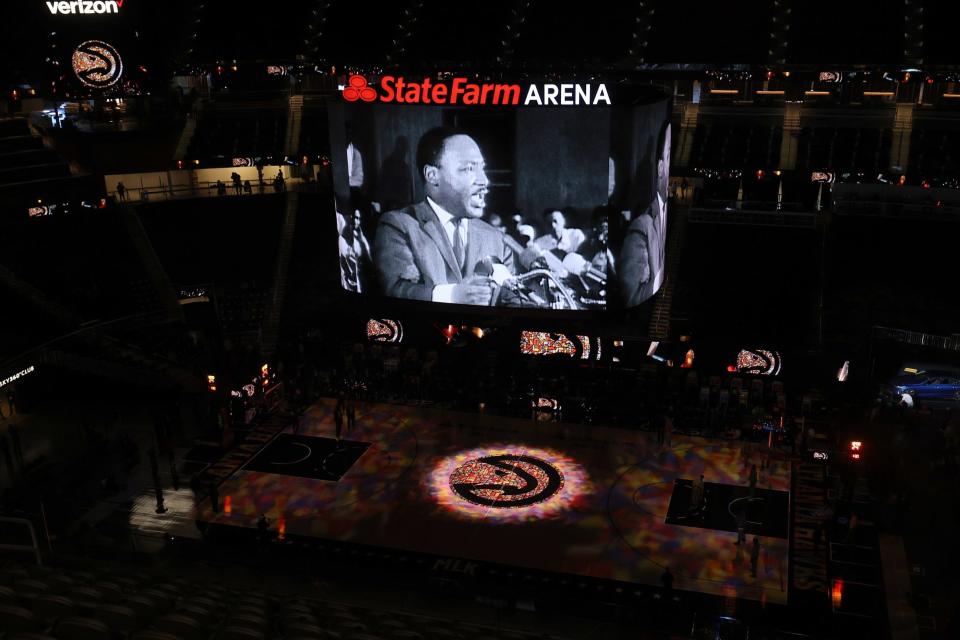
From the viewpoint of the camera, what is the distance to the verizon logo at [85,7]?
38719 millimetres

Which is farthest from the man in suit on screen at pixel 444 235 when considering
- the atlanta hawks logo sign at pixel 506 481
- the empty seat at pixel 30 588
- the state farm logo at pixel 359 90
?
the empty seat at pixel 30 588

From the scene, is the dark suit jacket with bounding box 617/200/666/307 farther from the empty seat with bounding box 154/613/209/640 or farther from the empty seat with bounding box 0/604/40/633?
the empty seat with bounding box 0/604/40/633

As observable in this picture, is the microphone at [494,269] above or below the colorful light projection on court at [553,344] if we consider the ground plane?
above

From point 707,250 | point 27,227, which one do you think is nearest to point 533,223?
point 707,250

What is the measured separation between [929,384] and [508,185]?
15586 mm

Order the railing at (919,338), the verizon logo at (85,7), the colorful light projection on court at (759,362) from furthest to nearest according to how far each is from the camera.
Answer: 1. the verizon logo at (85,7)
2. the colorful light projection on court at (759,362)
3. the railing at (919,338)

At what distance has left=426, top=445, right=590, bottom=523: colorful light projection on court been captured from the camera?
80.7ft

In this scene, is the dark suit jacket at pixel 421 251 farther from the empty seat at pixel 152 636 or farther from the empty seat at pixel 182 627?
the empty seat at pixel 152 636

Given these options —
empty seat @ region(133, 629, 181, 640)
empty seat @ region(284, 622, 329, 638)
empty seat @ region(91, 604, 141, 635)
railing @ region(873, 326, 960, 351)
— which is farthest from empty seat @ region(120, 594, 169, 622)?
railing @ region(873, 326, 960, 351)

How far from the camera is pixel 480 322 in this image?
113 feet

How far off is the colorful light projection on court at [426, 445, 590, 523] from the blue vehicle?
39.3ft

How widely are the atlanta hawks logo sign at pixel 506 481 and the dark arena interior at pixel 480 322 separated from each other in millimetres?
146

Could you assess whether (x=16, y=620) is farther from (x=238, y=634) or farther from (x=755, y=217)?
(x=755, y=217)

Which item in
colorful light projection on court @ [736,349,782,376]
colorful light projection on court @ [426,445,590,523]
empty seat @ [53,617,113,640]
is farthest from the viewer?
colorful light projection on court @ [736,349,782,376]
